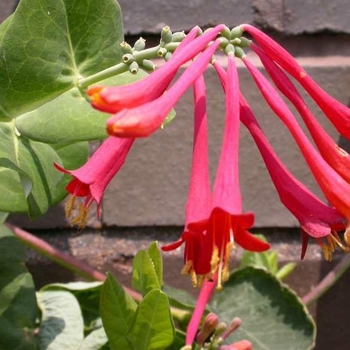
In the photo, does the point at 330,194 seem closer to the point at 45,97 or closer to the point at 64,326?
the point at 45,97

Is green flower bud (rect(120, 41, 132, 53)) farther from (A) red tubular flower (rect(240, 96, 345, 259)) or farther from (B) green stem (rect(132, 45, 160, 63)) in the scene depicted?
(A) red tubular flower (rect(240, 96, 345, 259))

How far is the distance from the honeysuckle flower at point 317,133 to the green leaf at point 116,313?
0.17 metres

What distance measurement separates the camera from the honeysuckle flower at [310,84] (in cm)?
43

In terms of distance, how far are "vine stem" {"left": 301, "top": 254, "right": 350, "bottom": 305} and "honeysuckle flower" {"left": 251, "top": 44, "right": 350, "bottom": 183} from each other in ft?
1.13

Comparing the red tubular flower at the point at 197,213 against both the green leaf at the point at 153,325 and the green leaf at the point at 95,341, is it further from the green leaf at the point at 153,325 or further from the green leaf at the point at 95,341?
the green leaf at the point at 95,341

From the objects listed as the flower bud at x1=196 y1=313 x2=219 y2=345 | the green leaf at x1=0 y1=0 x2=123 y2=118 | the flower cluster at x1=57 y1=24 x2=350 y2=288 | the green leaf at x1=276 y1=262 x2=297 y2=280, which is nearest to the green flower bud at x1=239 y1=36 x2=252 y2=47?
the flower cluster at x1=57 y1=24 x2=350 y2=288

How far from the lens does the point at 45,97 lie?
1.64 feet

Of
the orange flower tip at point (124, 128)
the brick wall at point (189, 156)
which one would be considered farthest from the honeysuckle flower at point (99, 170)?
the brick wall at point (189, 156)

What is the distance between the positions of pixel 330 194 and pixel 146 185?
1.29 feet

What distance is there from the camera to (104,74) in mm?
465

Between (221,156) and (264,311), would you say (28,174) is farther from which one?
(264,311)

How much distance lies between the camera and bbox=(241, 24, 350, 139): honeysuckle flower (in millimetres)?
428

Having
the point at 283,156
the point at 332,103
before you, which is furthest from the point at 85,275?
the point at 332,103

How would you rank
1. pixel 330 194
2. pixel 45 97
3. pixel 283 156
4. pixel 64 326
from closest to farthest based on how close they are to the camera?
pixel 330 194 → pixel 45 97 → pixel 64 326 → pixel 283 156
